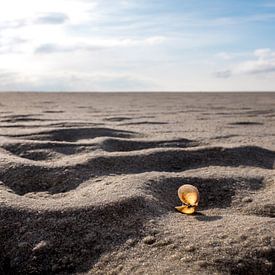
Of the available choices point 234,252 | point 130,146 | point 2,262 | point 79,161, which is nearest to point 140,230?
point 234,252

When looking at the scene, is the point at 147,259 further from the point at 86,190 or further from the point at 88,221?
the point at 86,190

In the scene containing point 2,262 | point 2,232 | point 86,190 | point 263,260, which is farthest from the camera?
point 86,190

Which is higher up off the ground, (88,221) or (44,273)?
(88,221)

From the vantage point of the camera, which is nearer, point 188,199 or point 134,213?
point 134,213

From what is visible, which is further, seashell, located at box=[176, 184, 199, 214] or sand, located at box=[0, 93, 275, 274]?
seashell, located at box=[176, 184, 199, 214]

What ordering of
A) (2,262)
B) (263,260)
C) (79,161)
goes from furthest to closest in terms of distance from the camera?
(79,161), (2,262), (263,260)

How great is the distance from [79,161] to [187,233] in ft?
3.80

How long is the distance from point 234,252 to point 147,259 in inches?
11.5

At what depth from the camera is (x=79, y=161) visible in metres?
2.86

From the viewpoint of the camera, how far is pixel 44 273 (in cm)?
174

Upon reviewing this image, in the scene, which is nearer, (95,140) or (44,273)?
(44,273)

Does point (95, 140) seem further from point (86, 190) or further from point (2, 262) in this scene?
point (2, 262)

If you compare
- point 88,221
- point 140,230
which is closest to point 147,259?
point 140,230

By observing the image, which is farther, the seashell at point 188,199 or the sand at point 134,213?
the seashell at point 188,199
